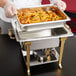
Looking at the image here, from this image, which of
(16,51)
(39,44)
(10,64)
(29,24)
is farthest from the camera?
(16,51)

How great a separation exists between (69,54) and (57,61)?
0.13 m

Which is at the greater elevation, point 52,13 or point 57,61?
point 52,13

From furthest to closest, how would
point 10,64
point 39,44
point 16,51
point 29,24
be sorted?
1. point 16,51
2. point 10,64
3. point 39,44
4. point 29,24

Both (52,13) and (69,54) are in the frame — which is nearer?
(52,13)

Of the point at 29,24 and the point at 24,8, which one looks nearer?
the point at 29,24

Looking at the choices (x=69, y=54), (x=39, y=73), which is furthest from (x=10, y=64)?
(x=69, y=54)

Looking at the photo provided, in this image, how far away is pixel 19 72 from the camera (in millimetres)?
1071

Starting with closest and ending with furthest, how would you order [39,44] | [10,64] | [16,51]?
[39,44]
[10,64]
[16,51]

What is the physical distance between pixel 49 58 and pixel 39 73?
5.6 inches

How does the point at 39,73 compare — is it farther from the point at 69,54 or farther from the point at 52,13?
the point at 52,13

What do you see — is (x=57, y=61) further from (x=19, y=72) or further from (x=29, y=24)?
(x=29, y=24)

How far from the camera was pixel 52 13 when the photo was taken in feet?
3.54

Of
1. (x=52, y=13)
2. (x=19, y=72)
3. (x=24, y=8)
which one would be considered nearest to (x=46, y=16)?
(x=52, y=13)

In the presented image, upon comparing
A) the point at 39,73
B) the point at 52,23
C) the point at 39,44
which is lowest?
the point at 39,73
